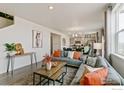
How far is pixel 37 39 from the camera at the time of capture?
7.30m

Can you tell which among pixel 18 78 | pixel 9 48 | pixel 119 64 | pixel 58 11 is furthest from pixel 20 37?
pixel 119 64

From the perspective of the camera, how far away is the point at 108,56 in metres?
4.54

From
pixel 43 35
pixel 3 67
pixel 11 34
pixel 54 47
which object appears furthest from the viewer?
pixel 54 47

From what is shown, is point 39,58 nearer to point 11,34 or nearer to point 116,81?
point 11,34

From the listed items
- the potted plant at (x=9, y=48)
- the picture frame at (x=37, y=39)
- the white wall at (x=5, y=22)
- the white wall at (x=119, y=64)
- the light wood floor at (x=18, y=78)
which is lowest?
the light wood floor at (x=18, y=78)

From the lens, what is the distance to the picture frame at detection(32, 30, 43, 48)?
272 inches

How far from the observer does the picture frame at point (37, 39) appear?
6.91m

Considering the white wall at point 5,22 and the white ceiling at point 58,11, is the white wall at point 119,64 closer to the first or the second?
the white ceiling at point 58,11

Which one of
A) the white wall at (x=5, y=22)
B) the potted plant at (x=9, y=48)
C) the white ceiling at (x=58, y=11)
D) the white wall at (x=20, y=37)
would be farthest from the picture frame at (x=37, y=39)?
the potted plant at (x=9, y=48)

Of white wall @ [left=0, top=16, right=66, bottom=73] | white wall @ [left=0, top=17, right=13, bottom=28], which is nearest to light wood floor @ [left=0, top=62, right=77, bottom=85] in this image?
white wall @ [left=0, top=16, right=66, bottom=73]

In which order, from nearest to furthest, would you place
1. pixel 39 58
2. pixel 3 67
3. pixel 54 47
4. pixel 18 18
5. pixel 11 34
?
pixel 3 67 → pixel 11 34 → pixel 18 18 → pixel 39 58 → pixel 54 47

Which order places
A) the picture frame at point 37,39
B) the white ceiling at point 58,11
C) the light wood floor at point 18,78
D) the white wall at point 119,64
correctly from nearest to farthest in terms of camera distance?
the white wall at point 119,64 < the light wood floor at point 18,78 < the white ceiling at point 58,11 < the picture frame at point 37,39
